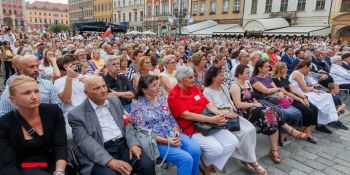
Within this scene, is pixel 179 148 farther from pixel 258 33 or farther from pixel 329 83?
pixel 258 33

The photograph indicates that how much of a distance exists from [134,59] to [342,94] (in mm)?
6495

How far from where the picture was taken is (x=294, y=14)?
2692 cm

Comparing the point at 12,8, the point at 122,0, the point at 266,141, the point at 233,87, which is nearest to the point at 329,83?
the point at 266,141

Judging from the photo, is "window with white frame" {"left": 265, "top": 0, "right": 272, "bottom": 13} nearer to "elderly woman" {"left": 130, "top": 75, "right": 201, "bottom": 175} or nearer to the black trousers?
"elderly woman" {"left": 130, "top": 75, "right": 201, "bottom": 175}

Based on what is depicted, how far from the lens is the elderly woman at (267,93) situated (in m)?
4.42

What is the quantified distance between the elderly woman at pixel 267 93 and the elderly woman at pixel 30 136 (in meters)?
3.29

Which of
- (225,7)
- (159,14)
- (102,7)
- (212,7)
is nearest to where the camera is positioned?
(225,7)

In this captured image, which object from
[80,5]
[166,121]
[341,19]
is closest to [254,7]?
[341,19]

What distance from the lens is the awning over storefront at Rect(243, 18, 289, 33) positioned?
25438 millimetres

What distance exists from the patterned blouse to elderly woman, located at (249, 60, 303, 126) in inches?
79.7

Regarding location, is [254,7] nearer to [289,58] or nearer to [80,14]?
[289,58]

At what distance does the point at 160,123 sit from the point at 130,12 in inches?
2274

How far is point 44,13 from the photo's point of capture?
110438 mm

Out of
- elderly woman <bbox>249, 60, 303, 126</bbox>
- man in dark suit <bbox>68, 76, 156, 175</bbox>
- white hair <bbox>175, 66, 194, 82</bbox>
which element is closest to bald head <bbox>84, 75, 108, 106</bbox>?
man in dark suit <bbox>68, 76, 156, 175</bbox>
